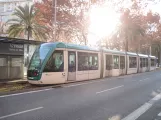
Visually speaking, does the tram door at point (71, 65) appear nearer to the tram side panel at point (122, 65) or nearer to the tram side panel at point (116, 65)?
the tram side panel at point (116, 65)

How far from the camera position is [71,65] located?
1923 centimetres

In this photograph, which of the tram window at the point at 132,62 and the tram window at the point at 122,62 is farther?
the tram window at the point at 132,62

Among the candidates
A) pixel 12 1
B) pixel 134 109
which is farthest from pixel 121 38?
pixel 12 1

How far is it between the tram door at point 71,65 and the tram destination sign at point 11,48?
4.22 m

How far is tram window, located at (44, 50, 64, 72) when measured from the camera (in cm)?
1727

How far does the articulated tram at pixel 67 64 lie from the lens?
56.1ft

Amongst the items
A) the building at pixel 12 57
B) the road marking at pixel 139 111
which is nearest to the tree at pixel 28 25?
the building at pixel 12 57

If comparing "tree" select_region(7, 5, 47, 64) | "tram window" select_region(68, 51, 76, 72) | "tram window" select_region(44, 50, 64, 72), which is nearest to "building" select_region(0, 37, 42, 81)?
"tram window" select_region(44, 50, 64, 72)

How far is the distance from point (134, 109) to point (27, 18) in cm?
2572

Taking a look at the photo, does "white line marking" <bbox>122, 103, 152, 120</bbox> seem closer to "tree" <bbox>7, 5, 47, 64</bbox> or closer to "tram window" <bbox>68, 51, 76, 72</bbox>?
"tram window" <bbox>68, 51, 76, 72</bbox>

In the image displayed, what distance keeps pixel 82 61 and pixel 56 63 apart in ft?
11.6

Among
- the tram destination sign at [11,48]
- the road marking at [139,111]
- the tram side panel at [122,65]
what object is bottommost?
the road marking at [139,111]

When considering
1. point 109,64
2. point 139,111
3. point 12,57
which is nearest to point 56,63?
point 12,57

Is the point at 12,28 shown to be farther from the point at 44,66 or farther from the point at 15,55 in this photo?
the point at 44,66
